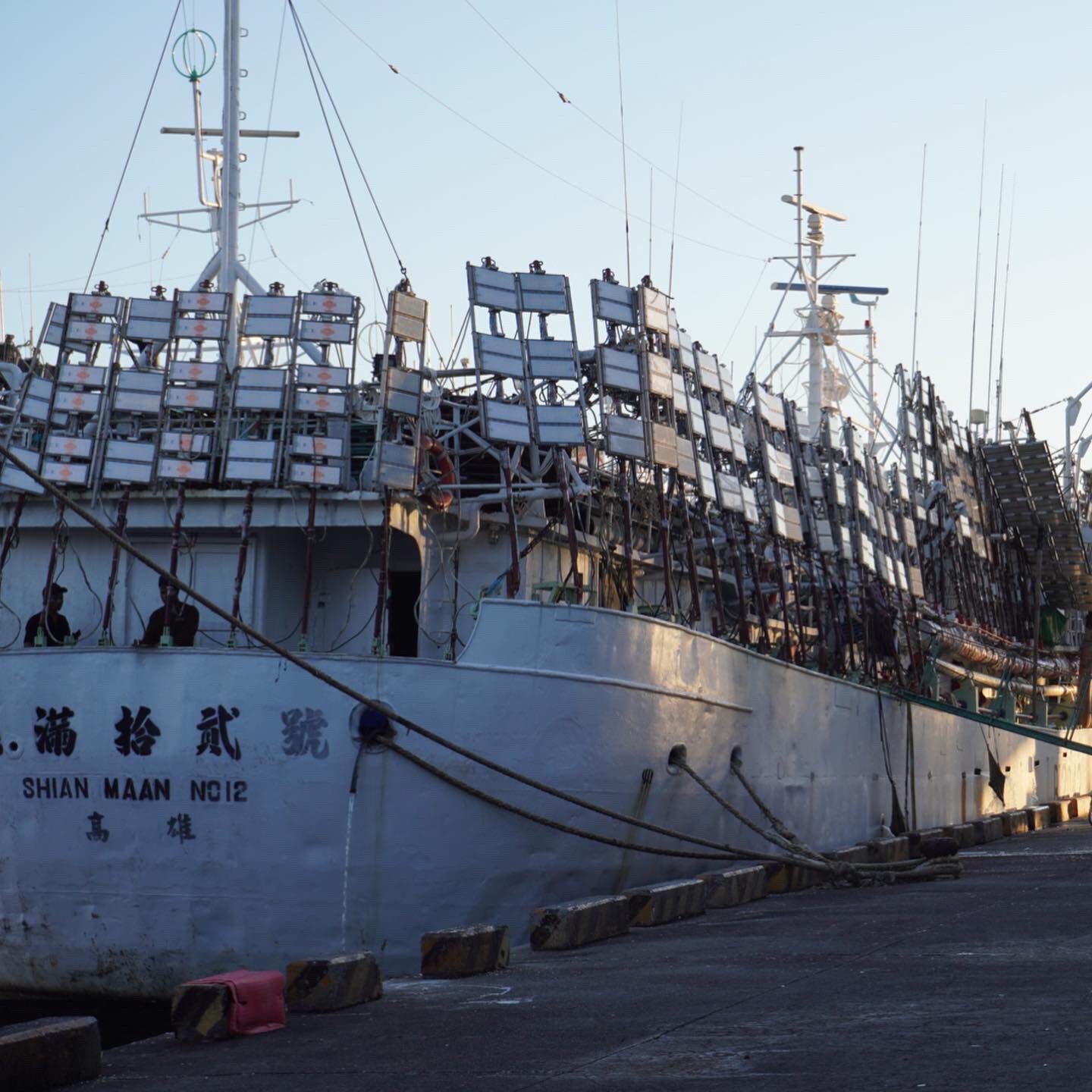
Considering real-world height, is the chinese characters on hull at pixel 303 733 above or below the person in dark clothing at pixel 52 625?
below

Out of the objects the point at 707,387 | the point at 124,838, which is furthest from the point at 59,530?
the point at 707,387

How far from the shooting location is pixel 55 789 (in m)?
15.2

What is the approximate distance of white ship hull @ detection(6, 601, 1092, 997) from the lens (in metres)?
14.6

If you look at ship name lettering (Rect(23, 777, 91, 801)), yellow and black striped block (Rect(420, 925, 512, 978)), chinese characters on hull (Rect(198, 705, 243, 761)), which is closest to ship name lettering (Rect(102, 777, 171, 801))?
ship name lettering (Rect(23, 777, 91, 801))

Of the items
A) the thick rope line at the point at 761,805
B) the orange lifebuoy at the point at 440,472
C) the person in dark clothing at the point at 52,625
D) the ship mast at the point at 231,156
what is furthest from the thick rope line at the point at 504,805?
the ship mast at the point at 231,156

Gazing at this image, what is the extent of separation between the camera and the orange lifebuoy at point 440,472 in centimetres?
1653

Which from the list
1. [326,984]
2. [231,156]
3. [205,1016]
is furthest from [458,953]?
[231,156]

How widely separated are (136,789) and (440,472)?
14.4 feet

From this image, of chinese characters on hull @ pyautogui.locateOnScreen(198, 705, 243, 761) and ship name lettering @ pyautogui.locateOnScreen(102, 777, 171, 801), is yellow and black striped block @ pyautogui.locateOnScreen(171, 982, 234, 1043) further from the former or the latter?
ship name lettering @ pyautogui.locateOnScreen(102, 777, 171, 801)

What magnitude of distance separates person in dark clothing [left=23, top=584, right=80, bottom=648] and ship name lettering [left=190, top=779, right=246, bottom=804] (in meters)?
2.30

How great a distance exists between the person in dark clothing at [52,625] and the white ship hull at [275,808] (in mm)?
722

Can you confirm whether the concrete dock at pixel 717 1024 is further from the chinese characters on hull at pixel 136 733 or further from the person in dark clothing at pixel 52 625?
the person in dark clothing at pixel 52 625

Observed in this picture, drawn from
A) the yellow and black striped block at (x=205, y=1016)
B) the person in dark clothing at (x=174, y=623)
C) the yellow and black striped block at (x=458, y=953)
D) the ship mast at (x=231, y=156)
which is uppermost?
the ship mast at (x=231, y=156)

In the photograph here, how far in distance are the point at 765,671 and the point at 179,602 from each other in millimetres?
8349
